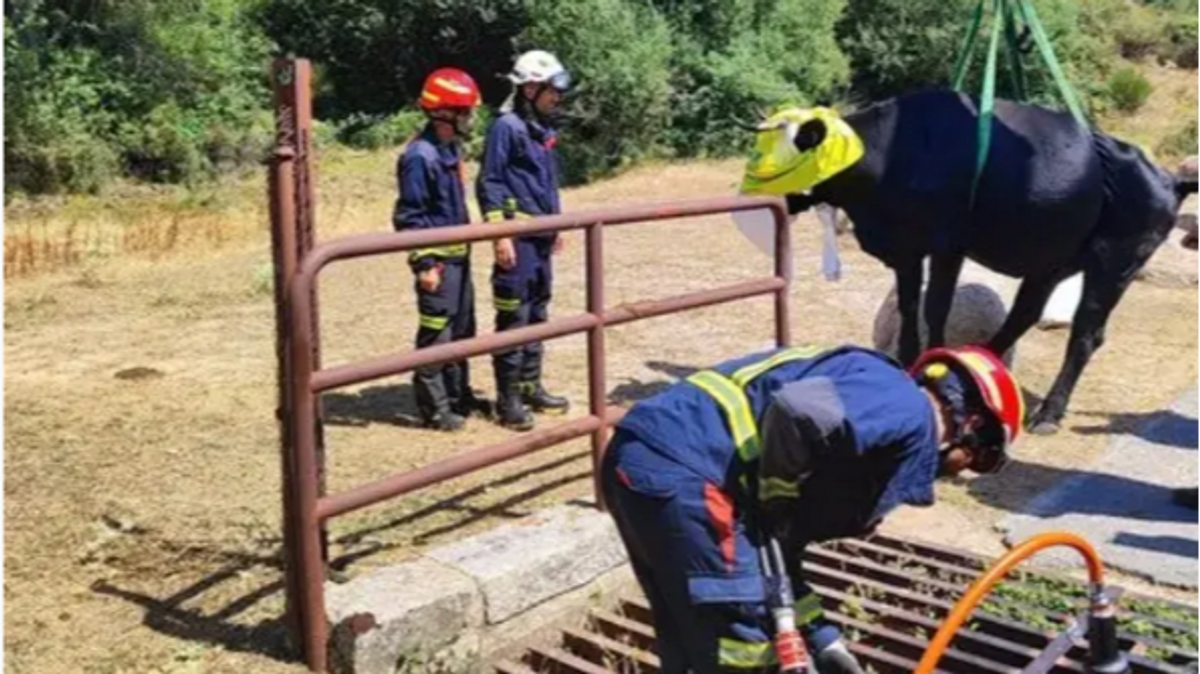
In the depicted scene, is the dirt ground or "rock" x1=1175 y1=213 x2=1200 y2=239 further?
"rock" x1=1175 y1=213 x2=1200 y2=239

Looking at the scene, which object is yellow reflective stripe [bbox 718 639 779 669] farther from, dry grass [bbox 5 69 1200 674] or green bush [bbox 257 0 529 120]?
green bush [bbox 257 0 529 120]

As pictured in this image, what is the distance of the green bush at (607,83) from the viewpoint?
19500 millimetres

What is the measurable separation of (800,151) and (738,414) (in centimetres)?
328

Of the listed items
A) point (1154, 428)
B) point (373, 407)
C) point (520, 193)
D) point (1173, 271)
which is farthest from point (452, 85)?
point (1173, 271)

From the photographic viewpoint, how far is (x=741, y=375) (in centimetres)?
291

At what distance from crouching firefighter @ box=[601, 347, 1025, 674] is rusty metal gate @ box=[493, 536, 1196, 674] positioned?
1.41 m

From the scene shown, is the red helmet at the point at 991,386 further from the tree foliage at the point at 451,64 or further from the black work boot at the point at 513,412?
the tree foliage at the point at 451,64

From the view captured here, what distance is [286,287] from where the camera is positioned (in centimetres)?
380

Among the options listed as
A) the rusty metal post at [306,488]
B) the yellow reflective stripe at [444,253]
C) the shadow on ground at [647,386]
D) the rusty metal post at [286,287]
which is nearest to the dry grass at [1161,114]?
the shadow on ground at [647,386]

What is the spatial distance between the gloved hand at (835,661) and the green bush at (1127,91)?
21507 mm

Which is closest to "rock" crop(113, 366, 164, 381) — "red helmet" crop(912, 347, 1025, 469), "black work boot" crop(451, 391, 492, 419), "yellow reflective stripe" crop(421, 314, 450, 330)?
"black work boot" crop(451, 391, 492, 419)

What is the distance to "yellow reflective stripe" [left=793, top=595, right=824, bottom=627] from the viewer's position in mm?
2934

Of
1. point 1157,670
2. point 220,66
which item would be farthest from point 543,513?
point 220,66

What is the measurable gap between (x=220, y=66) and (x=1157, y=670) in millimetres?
18013
